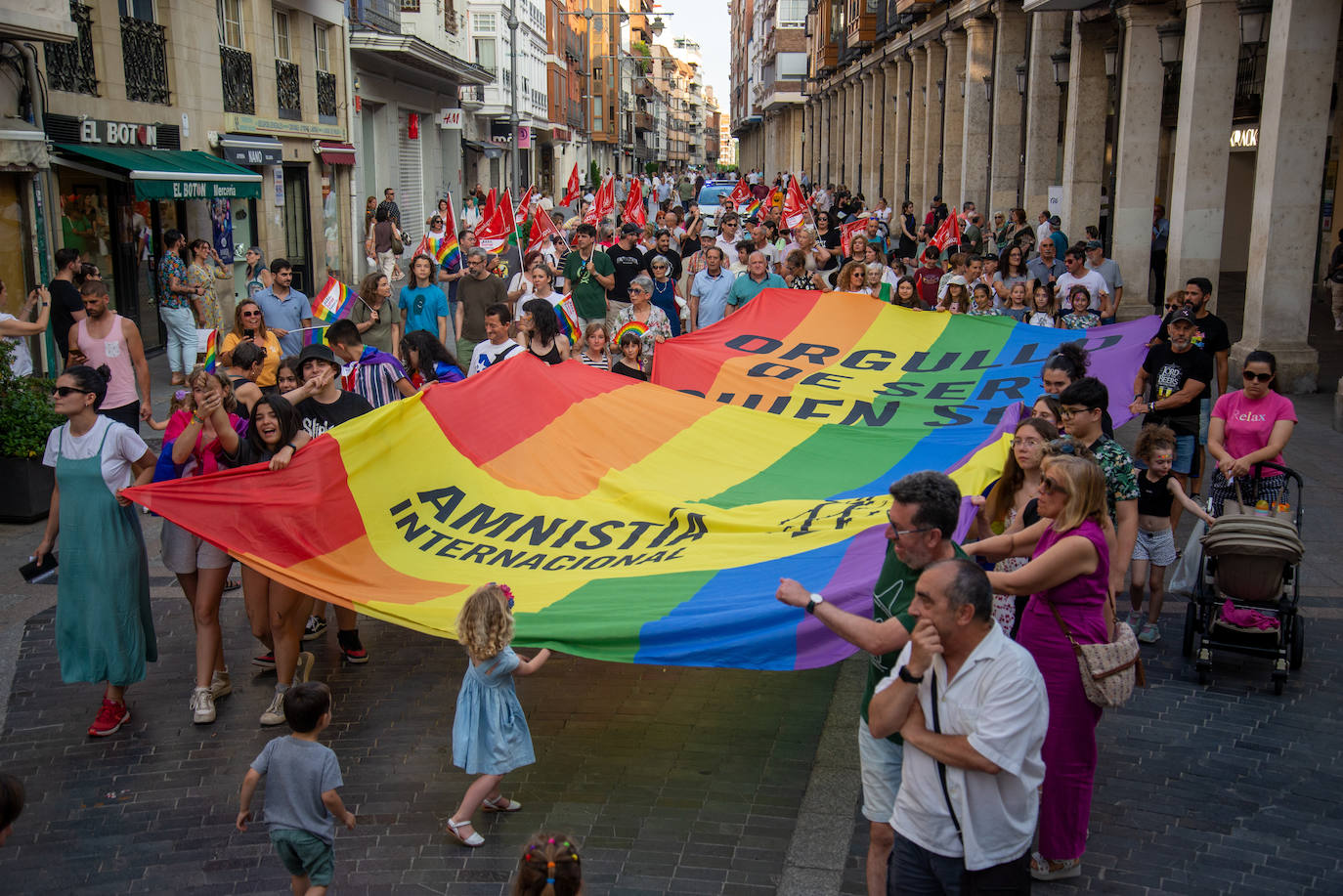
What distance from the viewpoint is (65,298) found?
12047mm

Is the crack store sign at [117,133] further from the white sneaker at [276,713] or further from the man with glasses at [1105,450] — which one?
the man with glasses at [1105,450]

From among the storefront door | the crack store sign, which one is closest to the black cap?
the crack store sign

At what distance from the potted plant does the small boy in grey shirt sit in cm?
670

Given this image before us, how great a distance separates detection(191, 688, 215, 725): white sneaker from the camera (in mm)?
6684

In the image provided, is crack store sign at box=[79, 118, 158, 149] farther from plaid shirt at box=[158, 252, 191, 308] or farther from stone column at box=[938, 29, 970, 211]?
stone column at box=[938, 29, 970, 211]

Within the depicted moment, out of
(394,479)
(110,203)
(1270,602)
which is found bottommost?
(1270,602)

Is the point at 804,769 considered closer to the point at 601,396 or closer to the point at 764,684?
the point at 764,684

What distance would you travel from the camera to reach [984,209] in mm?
29984

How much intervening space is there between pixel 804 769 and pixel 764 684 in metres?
1.15

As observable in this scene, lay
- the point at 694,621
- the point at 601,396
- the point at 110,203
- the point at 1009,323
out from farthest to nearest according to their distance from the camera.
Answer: the point at 110,203
the point at 1009,323
the point at 601,396
the point at 694,621

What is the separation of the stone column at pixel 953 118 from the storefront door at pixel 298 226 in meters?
16.3

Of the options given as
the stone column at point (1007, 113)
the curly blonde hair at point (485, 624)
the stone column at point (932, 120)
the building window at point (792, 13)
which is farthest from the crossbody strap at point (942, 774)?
the building window at point (792, 13)

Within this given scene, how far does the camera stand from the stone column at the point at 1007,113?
27.6m

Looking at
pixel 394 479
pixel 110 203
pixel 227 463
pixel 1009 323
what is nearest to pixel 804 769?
pixel 394 479
